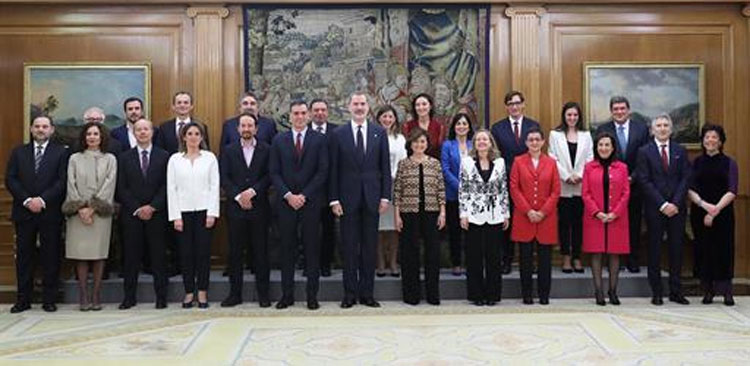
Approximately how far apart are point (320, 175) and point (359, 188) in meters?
0.34

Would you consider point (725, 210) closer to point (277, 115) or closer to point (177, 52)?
point (277, 115)

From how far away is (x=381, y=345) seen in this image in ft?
17.4

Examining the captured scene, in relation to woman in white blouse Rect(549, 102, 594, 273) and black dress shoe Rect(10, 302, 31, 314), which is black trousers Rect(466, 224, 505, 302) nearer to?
woman in white blouse Rect(549, 102, 594, 273)

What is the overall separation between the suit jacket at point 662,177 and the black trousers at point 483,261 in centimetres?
132

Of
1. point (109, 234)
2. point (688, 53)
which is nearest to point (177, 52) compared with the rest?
point (109, 234)

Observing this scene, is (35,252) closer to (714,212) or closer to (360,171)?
(360,171)

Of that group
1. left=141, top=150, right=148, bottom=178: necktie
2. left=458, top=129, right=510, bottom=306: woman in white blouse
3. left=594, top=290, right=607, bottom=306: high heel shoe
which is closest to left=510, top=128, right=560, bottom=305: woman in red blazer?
left=458, top=129, right=510, bottom=306: woman in white blouse

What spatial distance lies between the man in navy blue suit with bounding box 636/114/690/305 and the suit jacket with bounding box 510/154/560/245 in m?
0.81

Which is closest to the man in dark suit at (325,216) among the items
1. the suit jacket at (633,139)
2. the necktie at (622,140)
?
the suit jacket at (633,139)

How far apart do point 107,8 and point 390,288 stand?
403 cm

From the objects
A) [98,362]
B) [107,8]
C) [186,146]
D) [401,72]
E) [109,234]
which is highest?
[107,8]

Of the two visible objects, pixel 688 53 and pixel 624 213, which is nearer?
pixel 624 213

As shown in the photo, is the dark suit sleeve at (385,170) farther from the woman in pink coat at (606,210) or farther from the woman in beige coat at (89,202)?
the woman in beige coat at (89,202)

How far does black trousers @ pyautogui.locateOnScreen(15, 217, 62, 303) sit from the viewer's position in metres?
6.71
